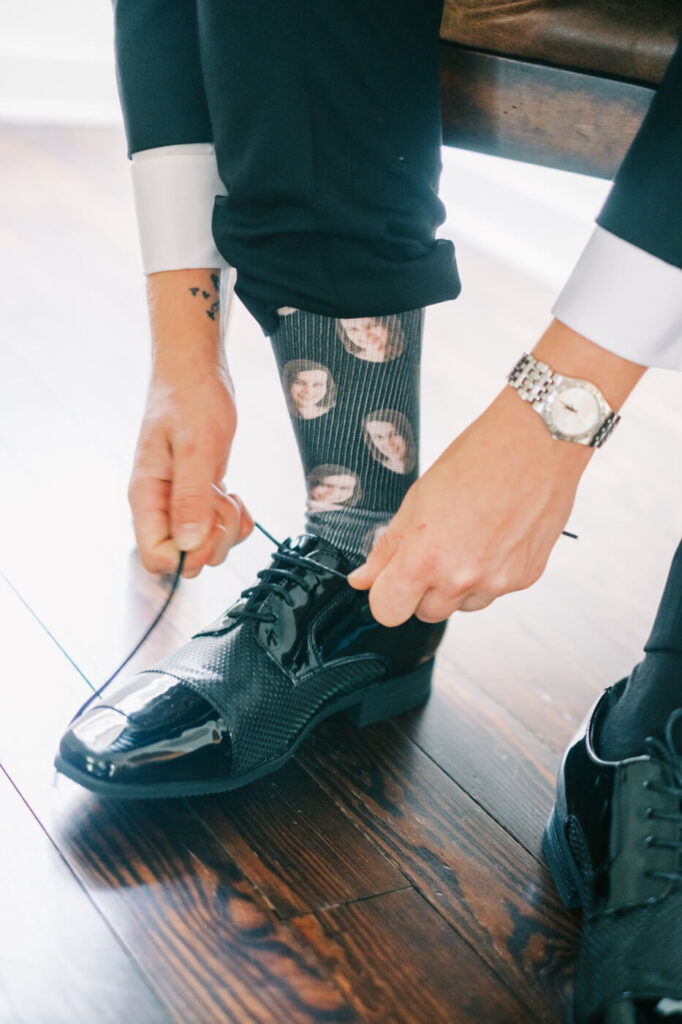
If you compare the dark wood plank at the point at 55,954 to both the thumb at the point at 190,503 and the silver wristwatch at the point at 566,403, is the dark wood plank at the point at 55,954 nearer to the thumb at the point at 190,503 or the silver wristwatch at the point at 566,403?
the thumb at the point at 190,503

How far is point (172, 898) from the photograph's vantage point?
2.00ft

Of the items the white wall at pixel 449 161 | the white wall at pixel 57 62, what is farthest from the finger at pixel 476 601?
the white wall at pixel 57 62

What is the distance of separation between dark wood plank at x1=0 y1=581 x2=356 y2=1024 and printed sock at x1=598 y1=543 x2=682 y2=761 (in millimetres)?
248

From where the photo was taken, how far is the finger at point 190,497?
66 centimetres

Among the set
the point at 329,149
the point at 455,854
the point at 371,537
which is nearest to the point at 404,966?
the point at 455,854

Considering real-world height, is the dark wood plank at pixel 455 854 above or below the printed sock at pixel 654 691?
below

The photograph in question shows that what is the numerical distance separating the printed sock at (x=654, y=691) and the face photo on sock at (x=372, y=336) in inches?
10.4

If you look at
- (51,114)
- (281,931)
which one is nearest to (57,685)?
(281,931)

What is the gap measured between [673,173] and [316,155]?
9.6 inches

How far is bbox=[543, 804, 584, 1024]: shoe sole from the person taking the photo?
661mm

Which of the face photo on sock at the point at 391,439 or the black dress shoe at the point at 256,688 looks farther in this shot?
the face photo on sock at the point at 391,439

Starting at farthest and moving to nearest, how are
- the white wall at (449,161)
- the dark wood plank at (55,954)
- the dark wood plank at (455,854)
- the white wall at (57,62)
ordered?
the white wall at (57,62) < the white wall at (449,161) < the dark wood plank at (455,854) < the dark wood plank at (55,954)

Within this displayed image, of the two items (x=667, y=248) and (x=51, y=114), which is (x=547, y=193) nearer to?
(x=51, y=114)

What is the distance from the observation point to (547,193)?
7.97ft
